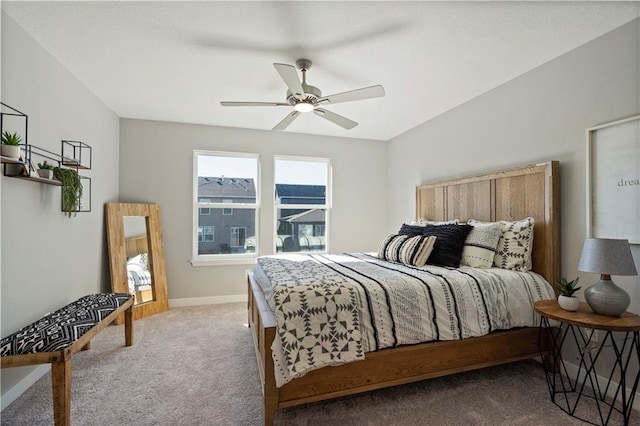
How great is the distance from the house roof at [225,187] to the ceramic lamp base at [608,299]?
3.81 m

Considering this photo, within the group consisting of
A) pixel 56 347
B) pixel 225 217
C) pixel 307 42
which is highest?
pixel 307 42

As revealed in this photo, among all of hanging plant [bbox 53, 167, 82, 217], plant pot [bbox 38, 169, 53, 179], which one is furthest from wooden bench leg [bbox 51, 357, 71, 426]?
hanging plant [bbox 53, 167, 82, 217]

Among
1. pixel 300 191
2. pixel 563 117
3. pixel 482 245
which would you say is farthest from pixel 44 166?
pixel 563 117

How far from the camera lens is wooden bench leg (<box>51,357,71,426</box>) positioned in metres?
1.66

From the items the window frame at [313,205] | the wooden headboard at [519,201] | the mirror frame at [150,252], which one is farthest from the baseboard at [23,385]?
the wooden headboard at [519,201]

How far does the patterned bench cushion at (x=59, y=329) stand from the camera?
1.69 meters

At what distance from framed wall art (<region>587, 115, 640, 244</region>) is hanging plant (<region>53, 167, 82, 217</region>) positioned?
4.11 meters

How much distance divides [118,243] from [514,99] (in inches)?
178

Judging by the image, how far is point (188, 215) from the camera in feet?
13.6

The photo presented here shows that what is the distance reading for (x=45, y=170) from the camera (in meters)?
2.22

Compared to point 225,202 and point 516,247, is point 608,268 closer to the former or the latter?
point 516,247

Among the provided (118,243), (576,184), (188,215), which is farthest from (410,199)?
(118,243)

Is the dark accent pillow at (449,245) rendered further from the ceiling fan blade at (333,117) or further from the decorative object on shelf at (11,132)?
the decorative object on shelf at (11,132)

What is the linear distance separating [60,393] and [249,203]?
3009 mm
